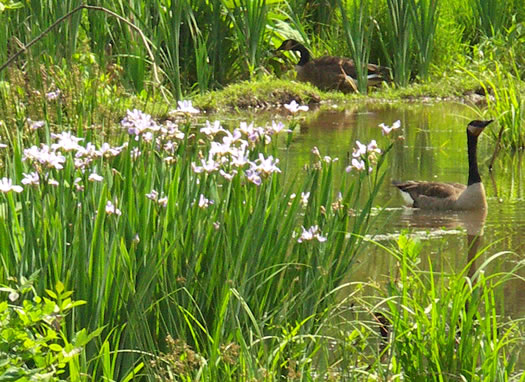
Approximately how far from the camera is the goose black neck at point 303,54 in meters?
16.7

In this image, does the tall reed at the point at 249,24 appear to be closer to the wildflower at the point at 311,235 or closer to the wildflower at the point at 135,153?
the wildflower at the point at 135,153

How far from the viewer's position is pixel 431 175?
10.4 meters

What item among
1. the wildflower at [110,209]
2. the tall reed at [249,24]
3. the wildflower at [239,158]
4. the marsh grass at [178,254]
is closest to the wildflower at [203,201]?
the marsh grass at [178,254]

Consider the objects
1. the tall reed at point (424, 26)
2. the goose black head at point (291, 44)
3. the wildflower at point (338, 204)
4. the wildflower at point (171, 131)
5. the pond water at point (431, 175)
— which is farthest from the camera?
the goose black head at point (291, 44)

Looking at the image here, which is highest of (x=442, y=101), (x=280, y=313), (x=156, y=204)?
(x=156, y=204)

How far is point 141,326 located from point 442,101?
41.0ft

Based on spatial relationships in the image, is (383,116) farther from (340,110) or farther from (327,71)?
(327,71)

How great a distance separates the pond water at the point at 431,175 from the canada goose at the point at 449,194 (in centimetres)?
9

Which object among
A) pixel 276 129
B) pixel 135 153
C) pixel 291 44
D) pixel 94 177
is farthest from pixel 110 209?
pixel 291 44

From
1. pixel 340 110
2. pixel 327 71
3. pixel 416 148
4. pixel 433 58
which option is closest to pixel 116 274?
pixel 416 148

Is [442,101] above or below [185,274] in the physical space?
below

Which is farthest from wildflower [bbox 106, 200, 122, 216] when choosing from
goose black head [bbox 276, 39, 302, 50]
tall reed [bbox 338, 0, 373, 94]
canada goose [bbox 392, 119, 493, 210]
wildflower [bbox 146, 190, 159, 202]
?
goose black head [bbox 276, 39, 302, 50]

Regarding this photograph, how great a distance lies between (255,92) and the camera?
1466 cm

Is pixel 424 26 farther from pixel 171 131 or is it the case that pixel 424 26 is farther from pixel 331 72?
pixel 171 131
